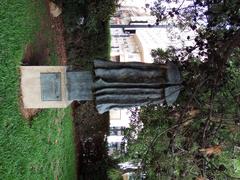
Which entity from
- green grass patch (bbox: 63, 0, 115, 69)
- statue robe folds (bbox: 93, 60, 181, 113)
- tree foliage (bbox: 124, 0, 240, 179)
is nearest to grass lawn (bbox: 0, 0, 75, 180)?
statue robe folds (bbox: 93, 60, 181, 113)

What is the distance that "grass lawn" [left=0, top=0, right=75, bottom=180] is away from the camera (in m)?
6.45

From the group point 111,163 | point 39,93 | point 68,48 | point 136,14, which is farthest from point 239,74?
point 136,14

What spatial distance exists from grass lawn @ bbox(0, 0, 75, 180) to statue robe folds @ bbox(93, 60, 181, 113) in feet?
4.14

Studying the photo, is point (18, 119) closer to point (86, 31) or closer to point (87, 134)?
point (86, 31)

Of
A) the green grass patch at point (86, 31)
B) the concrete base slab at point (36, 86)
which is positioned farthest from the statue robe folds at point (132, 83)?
the green grass patch at point (86, 31)

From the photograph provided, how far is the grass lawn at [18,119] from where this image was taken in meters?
6.45

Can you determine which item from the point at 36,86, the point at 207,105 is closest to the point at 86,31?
the point at 36,86

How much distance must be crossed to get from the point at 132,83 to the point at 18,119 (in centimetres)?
186

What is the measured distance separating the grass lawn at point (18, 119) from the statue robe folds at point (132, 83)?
4.14ft

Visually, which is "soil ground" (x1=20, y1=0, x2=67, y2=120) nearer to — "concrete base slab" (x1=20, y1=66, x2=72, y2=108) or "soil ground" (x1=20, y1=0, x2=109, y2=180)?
"soil ground" (x1=20, y1=0, x2=109, y2=180)

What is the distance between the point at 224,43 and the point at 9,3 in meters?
3.45

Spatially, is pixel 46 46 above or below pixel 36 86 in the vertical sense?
above

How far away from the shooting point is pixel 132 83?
634cm

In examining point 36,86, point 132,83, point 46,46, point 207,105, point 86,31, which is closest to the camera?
point 207,105
